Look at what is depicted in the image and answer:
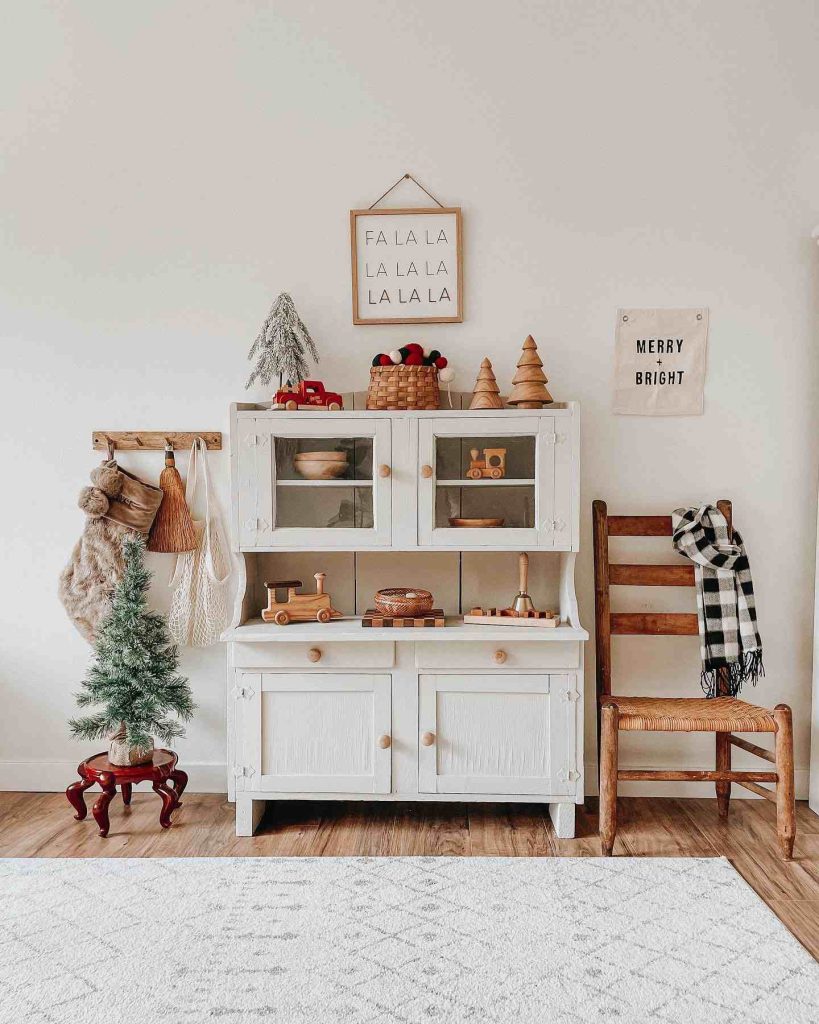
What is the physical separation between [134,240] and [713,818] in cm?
297

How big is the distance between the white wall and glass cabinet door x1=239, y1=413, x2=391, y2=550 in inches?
15.7

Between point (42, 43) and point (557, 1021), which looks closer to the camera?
point (557, 1021)

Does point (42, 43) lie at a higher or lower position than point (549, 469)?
higher

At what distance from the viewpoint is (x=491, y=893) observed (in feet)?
7.27

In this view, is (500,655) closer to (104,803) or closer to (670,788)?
(670,788)

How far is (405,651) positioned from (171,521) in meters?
1.02

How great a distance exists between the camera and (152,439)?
3020 mm

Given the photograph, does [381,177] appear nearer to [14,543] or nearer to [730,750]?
[14,543]

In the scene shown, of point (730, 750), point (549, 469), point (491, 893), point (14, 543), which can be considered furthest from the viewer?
point (14, 543)

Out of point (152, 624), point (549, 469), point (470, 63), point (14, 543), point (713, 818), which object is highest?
point (470, 63)

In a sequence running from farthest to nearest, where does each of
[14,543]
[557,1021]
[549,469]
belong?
[14,543], [549,469], [557,1021]

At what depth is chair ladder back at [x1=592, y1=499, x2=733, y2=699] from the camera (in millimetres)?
2861

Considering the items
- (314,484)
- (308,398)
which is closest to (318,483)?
(314,484)

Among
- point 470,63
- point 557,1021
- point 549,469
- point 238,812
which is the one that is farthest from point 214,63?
point 557,1021
